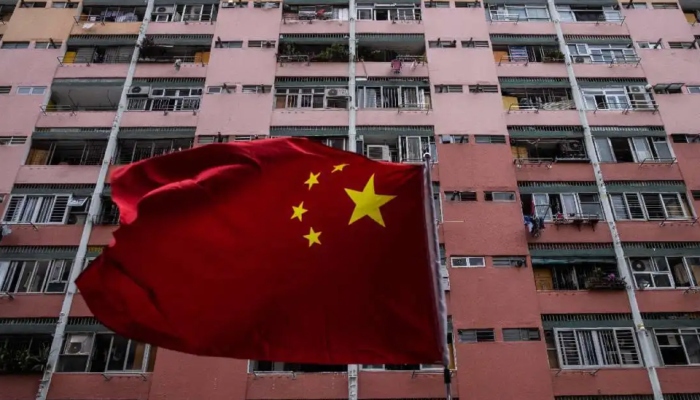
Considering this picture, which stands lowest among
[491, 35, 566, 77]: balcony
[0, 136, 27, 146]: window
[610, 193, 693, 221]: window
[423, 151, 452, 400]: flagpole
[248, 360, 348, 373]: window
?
[423, 151, 452, 400]: flagpole

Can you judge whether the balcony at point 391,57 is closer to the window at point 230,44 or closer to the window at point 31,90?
the window at point 230,44

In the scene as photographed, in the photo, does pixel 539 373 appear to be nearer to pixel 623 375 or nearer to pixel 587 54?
pixel 623 375

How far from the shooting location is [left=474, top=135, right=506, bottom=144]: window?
21.8m

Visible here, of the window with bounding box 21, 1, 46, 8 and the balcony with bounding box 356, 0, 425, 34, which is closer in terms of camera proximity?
the balcony with bounding box 356, 0, 425, 34

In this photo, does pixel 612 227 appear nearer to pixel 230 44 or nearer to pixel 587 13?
pixel 587 13

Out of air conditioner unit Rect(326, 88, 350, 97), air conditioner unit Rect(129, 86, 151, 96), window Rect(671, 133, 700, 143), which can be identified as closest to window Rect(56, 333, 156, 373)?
air conditioner unit Rect(129, 86, 151, 96)

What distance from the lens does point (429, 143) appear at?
22000mm

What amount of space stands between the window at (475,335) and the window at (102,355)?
9170 mm

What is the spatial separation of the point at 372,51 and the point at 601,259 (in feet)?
40.3

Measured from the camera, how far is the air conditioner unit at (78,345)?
18250 millimetres

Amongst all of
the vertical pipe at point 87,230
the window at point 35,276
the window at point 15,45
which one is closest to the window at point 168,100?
the vertical pipe at point 87,230

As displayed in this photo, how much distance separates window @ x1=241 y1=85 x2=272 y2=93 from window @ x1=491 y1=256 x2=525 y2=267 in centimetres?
1065

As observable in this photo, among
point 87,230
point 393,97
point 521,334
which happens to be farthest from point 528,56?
point 87,230

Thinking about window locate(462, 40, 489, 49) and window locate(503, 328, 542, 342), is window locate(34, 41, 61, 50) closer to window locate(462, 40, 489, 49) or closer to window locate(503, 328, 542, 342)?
window locate(462, 40, 489, 49)
